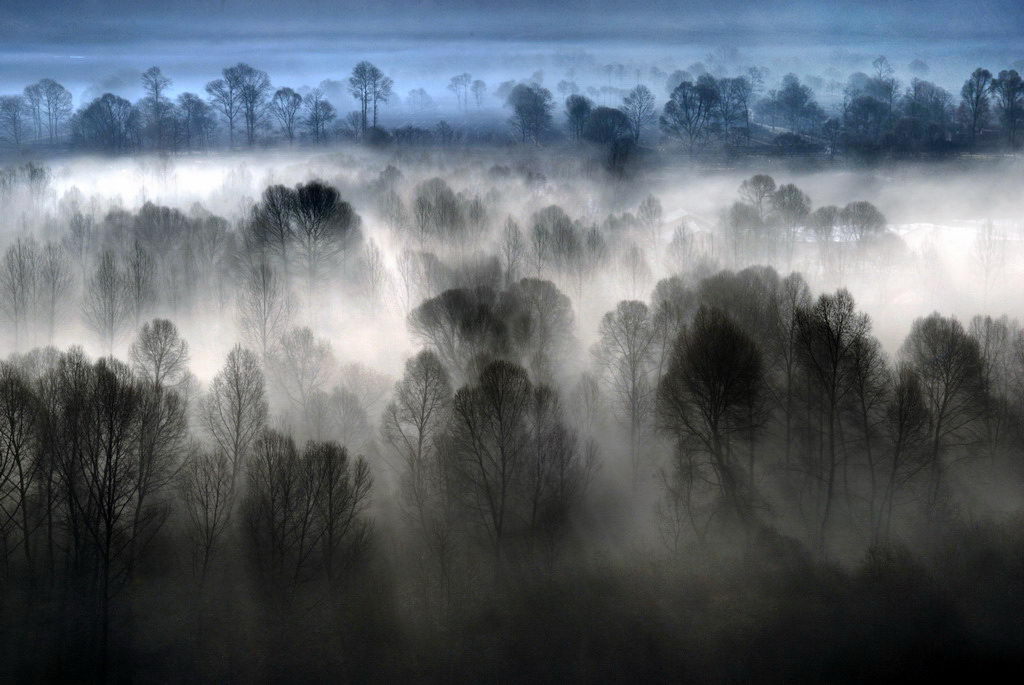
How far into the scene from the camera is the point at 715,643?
22.9 m

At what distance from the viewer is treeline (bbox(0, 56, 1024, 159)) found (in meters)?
60.6

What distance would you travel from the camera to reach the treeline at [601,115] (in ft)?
199

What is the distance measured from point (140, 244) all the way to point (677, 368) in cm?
2800

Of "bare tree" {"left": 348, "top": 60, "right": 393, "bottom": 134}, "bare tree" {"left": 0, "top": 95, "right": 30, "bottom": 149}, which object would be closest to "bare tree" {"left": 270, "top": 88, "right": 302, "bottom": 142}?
"bare tree" {"left": 348, "top": 60, "right": 393, "bottom": 134}

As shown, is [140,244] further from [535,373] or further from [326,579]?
[326,579]

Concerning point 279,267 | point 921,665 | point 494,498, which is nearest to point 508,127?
point 279,267

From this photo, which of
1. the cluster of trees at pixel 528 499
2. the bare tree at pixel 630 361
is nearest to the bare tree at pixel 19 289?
the cluster of trees at pixel 528 499

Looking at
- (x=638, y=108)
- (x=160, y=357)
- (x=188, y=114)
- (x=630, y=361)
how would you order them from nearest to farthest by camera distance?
(x=160, y=357) < (x=630, y=361) < (x=188, y=114) < (x=638, y=108)

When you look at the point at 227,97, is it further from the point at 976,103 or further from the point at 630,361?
the point at 976,103

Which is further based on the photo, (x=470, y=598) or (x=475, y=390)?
(x=475, y=390)

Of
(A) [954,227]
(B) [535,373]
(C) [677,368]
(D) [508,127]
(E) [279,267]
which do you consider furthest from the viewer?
(D) [508,127]

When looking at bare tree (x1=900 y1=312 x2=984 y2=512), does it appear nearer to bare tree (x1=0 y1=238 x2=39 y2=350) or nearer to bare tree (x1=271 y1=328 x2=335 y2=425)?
bare tree (x1=271 y1=328 x2=335 y2=425)

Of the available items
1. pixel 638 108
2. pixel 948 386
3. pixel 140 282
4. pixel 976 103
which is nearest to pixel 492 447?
pixel 948 386

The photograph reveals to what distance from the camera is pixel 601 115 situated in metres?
69.2
